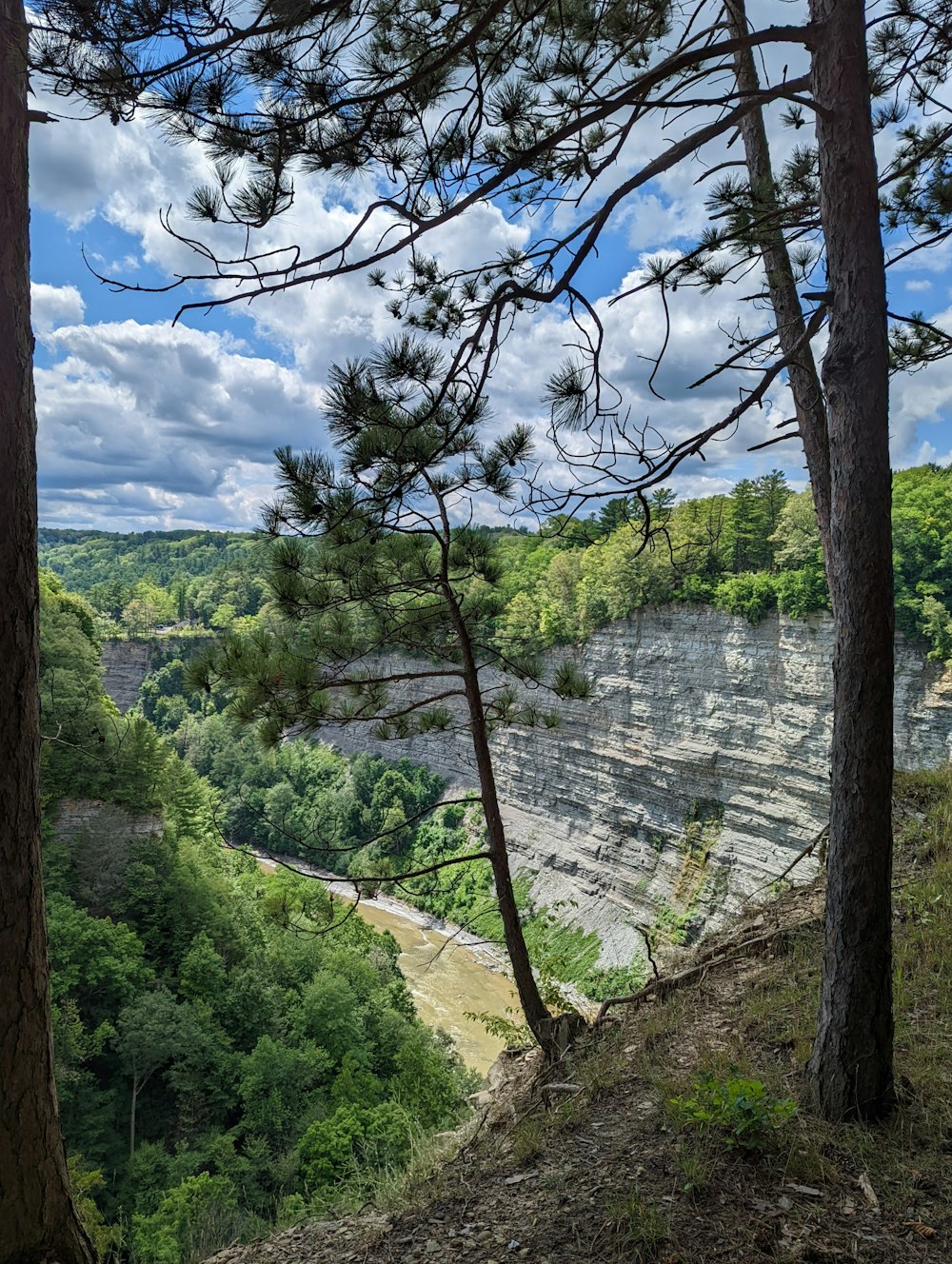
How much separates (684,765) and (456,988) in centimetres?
895

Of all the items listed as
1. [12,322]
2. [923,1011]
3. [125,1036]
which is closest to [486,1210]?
[923,1011]

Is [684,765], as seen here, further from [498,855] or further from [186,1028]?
[498,855]

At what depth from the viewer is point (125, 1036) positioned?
43.4 ft

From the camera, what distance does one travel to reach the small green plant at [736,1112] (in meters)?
2.24

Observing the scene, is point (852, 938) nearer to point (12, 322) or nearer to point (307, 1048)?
point (12, 322)

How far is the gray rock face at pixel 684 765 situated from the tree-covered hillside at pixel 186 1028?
21.6 ft

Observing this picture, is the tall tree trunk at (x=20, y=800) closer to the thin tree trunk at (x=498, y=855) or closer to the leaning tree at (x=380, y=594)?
the leaning tree at (x=380, y=594)

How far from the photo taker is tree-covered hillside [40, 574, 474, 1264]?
11.5 metres

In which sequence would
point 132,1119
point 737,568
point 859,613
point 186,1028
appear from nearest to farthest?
point 859,613
point 132,1119
point 186,1028
point 737,568

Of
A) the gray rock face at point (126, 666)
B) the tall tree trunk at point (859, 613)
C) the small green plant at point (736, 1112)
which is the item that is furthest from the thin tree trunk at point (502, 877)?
the gray rock face at point (126, 666)

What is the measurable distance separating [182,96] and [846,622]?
2664 millimetres

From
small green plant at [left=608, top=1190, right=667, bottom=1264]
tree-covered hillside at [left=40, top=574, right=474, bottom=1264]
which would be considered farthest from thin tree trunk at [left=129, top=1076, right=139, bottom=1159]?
small green plant at [left=608, top=1190, right=667, bottom=1264]

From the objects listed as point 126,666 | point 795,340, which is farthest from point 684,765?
point 126,666

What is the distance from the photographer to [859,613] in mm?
2402
